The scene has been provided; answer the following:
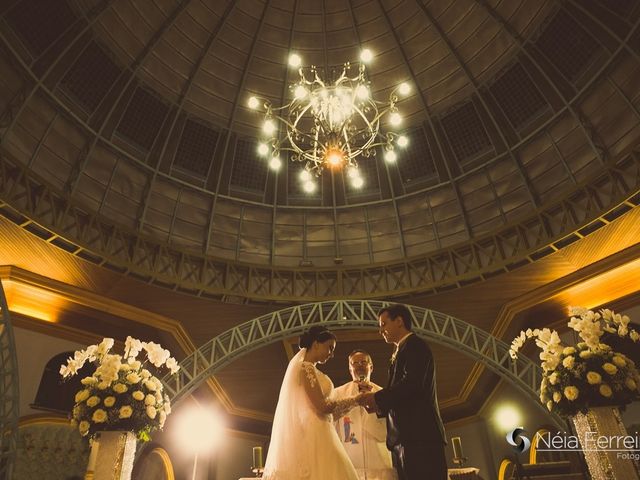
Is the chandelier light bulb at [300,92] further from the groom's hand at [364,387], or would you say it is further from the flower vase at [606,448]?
the flower vase at [606,448]

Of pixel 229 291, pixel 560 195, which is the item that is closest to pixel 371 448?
pixel 229 291

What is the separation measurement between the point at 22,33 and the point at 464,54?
1466 cm

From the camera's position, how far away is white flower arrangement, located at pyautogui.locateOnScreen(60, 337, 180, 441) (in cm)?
635

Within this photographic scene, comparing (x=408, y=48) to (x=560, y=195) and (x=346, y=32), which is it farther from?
(x=560, y=195)

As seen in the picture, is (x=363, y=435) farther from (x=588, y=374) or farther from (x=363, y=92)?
(x=363, y=92)

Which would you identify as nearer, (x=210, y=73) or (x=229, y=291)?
(x=229, y=291)

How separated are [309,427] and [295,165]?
15.6m

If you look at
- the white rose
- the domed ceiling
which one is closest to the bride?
the white rose

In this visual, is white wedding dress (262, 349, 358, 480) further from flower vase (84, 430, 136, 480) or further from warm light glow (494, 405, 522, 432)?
warm light glow (494, 405, 522, 432)

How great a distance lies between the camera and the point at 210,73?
17.3 metres

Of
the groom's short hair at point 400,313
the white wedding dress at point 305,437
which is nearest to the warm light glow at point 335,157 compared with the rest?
the white wedding dress at point 305,437

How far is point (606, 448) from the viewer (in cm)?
570

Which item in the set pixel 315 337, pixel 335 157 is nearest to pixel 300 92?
→ pixel 335 157

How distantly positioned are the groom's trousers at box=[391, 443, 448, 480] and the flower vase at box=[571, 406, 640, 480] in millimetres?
3297
